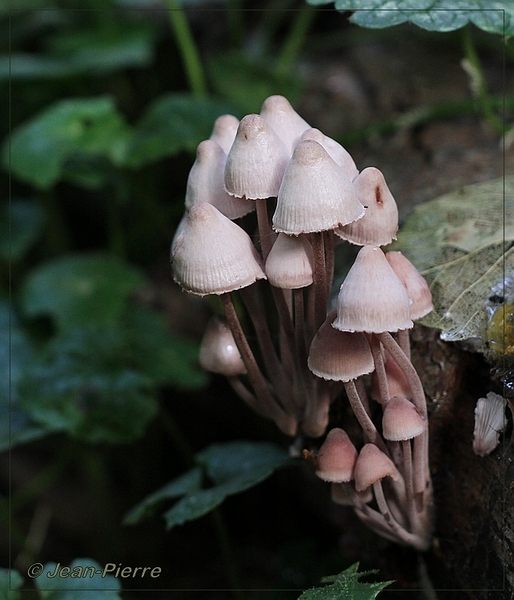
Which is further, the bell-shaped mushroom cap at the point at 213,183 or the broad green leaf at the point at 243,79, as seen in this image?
the broad green leaf at the point at 243,79

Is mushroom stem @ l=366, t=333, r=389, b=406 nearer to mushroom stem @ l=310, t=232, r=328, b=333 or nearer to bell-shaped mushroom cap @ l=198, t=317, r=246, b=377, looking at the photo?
mushroom stem @ l=310, t=232, r=328, b=333

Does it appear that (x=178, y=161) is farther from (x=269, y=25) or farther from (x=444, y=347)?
(x=444, y=347)

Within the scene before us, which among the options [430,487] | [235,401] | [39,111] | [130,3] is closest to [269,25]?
[130,3]

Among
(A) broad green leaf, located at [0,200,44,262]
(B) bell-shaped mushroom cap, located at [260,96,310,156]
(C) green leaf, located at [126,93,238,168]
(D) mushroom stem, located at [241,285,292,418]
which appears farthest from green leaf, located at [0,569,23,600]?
(A) broad green leaf, located at [0,200,44,262]

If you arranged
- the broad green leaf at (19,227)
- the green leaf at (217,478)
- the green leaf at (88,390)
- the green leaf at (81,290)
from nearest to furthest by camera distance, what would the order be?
1. the green leaf at (217,478)
2. the green leaf at (88,390)
3. the green leaf at (81,290)
4. the broad green leaf at (19,227)

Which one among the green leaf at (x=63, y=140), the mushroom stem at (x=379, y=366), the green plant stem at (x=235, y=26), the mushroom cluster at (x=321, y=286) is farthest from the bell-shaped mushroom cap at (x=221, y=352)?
the green plant stem at (x=235, y=26)

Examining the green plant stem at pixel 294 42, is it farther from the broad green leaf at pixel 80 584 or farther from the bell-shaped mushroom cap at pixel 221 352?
the broad green leaf at pixel 80 584

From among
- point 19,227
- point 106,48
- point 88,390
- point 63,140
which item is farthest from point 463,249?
point 19,227

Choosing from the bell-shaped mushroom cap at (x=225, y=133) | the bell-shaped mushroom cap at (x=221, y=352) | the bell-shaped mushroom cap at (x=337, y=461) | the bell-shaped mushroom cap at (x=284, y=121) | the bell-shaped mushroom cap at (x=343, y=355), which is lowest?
the bell-shaped mushroom cap at (x=337, y=461)
